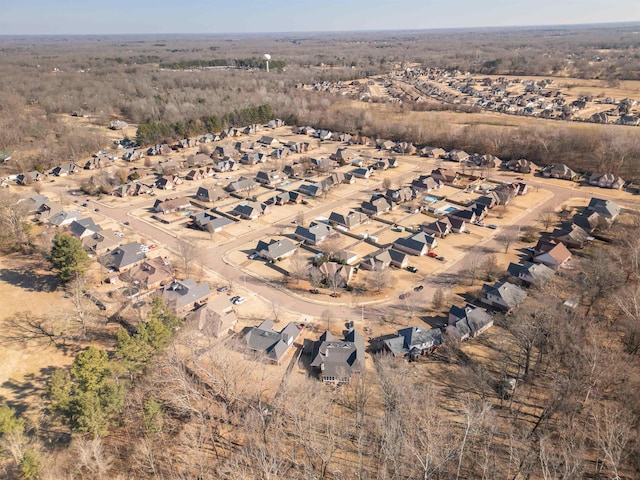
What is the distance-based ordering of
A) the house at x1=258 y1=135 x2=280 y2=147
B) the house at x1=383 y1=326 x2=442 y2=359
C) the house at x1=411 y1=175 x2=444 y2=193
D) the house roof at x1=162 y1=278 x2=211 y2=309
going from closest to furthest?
the house at x1=383 y1=326 x2=442 y2=359, the house roof at x1=162 y1=278 x2=211 y2=309, the house at x1=411 y1=175 x2=444 y2=193, the house at x1=258 y1=135 x2=280 y2=147

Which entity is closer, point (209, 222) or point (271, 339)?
point (271, 339)

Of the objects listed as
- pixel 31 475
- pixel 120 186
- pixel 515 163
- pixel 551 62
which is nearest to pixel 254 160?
pixel 120 186

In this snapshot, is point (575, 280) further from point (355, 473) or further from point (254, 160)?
point (254, 160)

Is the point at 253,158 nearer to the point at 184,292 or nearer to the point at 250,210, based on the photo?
the point at 250,210

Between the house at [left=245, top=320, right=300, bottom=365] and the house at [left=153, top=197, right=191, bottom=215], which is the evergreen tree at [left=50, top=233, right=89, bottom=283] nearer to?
the house at [left=245, top=320, right=300, bottom=365]

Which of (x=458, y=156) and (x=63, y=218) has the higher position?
(x=458, y=156)

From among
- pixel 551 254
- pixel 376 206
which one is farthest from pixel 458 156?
pixel 551 254

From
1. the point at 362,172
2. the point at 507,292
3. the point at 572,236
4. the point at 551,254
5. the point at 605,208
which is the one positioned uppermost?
the point at 362,172

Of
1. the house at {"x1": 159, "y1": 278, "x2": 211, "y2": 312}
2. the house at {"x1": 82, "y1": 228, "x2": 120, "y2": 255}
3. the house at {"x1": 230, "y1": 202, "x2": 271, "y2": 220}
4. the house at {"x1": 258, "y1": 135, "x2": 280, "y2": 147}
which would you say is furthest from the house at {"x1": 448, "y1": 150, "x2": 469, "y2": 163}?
the house at {"x1": 82, "y1": 228, "x2": 120, "y2": 255}
